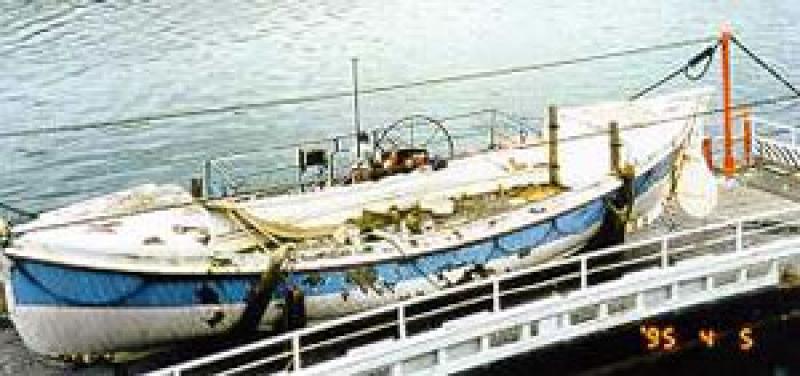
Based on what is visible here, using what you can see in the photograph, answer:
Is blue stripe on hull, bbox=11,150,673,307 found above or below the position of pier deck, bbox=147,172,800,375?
above

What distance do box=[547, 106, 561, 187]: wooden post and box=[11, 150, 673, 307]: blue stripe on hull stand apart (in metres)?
1.62

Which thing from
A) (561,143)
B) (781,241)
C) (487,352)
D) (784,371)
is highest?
(561,143)

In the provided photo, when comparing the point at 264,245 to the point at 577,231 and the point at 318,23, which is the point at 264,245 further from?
the point at 318,23

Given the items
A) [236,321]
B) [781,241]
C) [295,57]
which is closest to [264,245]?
[236,321]

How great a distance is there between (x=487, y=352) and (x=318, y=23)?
48.7m

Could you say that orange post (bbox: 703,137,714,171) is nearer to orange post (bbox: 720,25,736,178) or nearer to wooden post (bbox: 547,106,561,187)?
orange post (bbox: 720,25,736,178)

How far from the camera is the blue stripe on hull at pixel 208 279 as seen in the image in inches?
551

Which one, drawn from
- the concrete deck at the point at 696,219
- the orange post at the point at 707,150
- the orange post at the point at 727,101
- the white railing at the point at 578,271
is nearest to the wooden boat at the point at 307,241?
the white railing at the point at 578,271

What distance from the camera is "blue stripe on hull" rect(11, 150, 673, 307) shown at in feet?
45.9

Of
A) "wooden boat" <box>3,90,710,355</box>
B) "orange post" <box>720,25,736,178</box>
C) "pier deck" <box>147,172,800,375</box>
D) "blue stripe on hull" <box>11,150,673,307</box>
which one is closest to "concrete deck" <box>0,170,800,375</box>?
"orange post" <box>720,25,736,178</box>

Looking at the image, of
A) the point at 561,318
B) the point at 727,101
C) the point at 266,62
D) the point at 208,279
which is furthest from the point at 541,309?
the point at 266,62

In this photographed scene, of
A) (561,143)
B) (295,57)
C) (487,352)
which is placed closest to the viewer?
(487,352)

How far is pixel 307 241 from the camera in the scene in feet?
52.4

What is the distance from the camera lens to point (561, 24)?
191 feet
